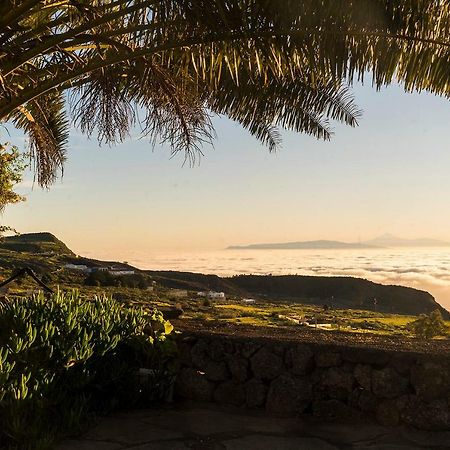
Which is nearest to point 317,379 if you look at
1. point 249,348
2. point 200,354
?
point 249,348

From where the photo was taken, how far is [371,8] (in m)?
5.96

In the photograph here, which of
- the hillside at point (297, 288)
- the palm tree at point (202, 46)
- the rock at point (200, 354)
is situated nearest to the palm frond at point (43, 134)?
the palm tree at point (202, 46)

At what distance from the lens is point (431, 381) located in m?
5.41

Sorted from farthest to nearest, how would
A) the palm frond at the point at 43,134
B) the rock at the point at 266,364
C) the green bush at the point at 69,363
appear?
the palm frond at the point at 43,134 < the rock at the point at 266,364 < the green bush at the point at 69,363

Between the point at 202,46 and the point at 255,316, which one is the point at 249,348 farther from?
the point at 255,316

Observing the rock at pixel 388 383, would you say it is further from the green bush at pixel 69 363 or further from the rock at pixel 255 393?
the green bush at pixel 69 363

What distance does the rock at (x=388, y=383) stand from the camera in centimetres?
552

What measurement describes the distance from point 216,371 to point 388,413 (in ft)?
5.43

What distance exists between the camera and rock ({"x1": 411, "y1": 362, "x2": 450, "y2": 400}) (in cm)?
539

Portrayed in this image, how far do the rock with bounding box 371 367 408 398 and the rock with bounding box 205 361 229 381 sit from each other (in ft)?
4.67

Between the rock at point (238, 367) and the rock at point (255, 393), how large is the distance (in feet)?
0.36

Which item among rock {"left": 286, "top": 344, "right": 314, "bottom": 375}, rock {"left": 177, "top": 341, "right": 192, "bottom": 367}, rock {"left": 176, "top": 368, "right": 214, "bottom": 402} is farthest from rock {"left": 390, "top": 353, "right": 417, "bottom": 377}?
rock {"left": 177, "top": 341, "right": 192, "bottom": 367}

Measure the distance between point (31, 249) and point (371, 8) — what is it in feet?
192

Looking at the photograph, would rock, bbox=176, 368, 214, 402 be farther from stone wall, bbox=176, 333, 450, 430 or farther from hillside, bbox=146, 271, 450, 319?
hillside, bbox=146, 271, 450, 319
